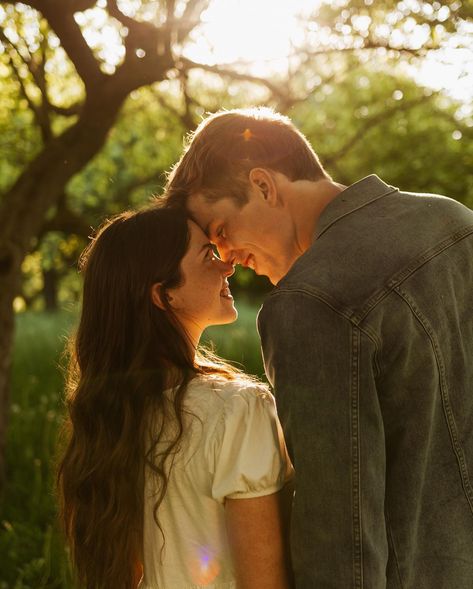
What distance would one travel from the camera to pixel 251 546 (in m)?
2.05

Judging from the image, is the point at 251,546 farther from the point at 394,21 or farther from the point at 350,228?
the point at 394,21

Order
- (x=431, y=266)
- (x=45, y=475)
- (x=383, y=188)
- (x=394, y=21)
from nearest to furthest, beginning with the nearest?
(x=431, y=266)
(x=383, y=188)
(x=394, y=21)
(x=45, y=475)

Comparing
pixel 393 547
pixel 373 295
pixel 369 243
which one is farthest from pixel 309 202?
pixel 393 547

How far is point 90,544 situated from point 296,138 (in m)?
1.44

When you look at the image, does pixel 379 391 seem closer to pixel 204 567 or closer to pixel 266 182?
pixel 204 567

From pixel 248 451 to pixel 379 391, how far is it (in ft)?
1.33

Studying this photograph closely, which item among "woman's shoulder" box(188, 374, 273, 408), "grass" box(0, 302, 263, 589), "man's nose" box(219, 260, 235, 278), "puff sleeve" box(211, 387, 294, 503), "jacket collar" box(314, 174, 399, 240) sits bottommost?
"grass" box(0, 302, 263, 589)

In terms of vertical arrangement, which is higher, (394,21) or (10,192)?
(394,21)

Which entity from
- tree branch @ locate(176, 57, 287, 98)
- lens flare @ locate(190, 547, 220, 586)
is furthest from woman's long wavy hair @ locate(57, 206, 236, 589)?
tree branch @ locate(176, 57, 287, 98)

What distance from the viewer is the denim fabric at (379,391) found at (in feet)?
6.10

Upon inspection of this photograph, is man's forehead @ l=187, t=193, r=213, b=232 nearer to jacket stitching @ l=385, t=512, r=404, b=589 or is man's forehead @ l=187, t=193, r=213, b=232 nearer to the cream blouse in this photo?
the cream blouse

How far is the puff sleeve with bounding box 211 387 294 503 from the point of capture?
2078mm

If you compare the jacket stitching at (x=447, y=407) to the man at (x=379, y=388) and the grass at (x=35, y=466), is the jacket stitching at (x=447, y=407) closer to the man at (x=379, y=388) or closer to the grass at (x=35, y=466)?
the man at (x=379, y=388)

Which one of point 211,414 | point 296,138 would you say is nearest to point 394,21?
point 296,138
